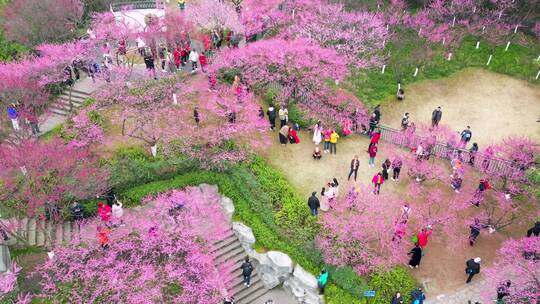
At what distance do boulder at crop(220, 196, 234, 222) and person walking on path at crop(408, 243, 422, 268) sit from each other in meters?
8.89

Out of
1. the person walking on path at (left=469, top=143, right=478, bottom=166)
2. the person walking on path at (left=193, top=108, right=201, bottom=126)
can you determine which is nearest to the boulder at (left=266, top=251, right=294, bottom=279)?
the person walking on path at (left=193, top=108, right=201, bottom=126)

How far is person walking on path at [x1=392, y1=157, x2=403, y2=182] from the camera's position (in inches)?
922

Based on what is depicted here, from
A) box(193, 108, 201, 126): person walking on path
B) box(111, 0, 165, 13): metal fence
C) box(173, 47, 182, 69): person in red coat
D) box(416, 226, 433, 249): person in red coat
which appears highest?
box(111, 0, 165, 13): metal fence

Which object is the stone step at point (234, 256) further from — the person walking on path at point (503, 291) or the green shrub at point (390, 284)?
the person walking on path at point (503, 291)

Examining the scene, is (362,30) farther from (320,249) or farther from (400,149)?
(320,249)

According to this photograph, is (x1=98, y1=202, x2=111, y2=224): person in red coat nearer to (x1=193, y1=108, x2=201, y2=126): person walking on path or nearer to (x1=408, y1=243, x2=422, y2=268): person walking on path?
(x1=193, y1=108, x2=201, y2=126): person walking on path

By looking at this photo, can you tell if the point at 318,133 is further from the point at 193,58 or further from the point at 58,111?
the point at 58,111

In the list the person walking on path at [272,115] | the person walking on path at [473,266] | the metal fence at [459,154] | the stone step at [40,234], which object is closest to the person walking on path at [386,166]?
the metal fence at [459,154]

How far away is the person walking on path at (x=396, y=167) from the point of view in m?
23.4

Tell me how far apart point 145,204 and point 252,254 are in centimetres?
616

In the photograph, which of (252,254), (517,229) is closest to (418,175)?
(517,229)

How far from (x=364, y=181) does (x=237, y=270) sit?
26.0 ft

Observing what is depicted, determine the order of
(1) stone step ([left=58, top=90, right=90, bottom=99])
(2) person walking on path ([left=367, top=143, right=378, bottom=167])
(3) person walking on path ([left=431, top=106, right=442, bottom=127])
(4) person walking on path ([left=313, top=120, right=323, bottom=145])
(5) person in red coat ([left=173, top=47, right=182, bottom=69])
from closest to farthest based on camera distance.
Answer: (2) person walking on path ([left=367, top=143, right=378, bottom=167])
(4) person walking on path ([left=313, top=120, right=323, bottom=145])
(3) person walking on path ([left=431, top=106, right=442, bottom=127])
(1) stone step ([left=58, top=90, right=90, bottom=99])
(5) person in red coat ([left=173, top=47, right=182, bottom=69])

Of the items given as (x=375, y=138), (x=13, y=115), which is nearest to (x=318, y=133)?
(x=375, y=138)
